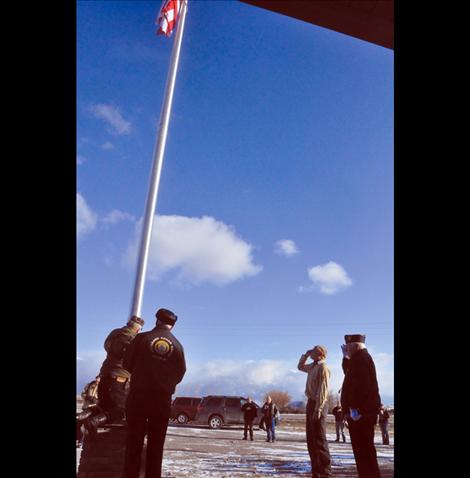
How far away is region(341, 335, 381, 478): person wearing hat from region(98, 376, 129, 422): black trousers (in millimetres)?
2154

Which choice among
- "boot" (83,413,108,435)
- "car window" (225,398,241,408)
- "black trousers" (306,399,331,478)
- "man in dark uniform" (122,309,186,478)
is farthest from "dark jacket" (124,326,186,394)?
"car window" (225,398,241,408)

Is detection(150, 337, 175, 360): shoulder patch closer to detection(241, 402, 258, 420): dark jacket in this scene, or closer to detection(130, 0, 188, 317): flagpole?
detection(130, 0, 188, 317): flagpole

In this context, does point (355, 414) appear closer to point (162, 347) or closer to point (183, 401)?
point (162, 347)

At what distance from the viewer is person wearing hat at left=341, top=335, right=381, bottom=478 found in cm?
464

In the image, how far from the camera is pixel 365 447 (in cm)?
466

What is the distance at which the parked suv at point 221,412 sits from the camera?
21922 mm
